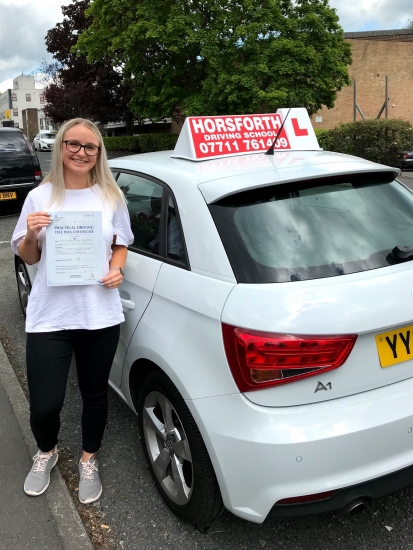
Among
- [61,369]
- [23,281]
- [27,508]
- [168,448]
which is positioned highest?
[61,369]

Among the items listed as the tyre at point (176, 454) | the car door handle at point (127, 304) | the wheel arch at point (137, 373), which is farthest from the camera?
the car door handle at point (127, 304)

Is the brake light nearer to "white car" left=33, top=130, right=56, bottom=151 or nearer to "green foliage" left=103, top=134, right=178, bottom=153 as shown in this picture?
"green foliage" left=103, top=134, right=178, bottom=153

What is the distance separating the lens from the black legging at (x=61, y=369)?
2.36m

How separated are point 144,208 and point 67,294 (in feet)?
2.62

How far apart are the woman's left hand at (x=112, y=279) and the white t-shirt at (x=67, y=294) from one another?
43 millimetres

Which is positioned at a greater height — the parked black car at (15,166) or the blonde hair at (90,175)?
the blonde hair at (90,175)

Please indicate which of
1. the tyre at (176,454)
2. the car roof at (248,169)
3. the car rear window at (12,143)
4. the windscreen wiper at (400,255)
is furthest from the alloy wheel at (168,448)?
the car rear window at (12,143)

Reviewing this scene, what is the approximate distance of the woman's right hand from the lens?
2.13m

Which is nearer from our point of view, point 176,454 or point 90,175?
point 176,454

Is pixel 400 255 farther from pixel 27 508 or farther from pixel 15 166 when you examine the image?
pixel 15 166

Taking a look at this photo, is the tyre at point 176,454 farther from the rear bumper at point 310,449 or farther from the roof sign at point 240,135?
the roof sign at point 240,135

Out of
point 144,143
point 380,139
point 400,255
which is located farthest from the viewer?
point 144,143

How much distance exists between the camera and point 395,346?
76.6 inches

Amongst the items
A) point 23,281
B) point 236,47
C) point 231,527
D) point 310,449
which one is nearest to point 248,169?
point 310,449
